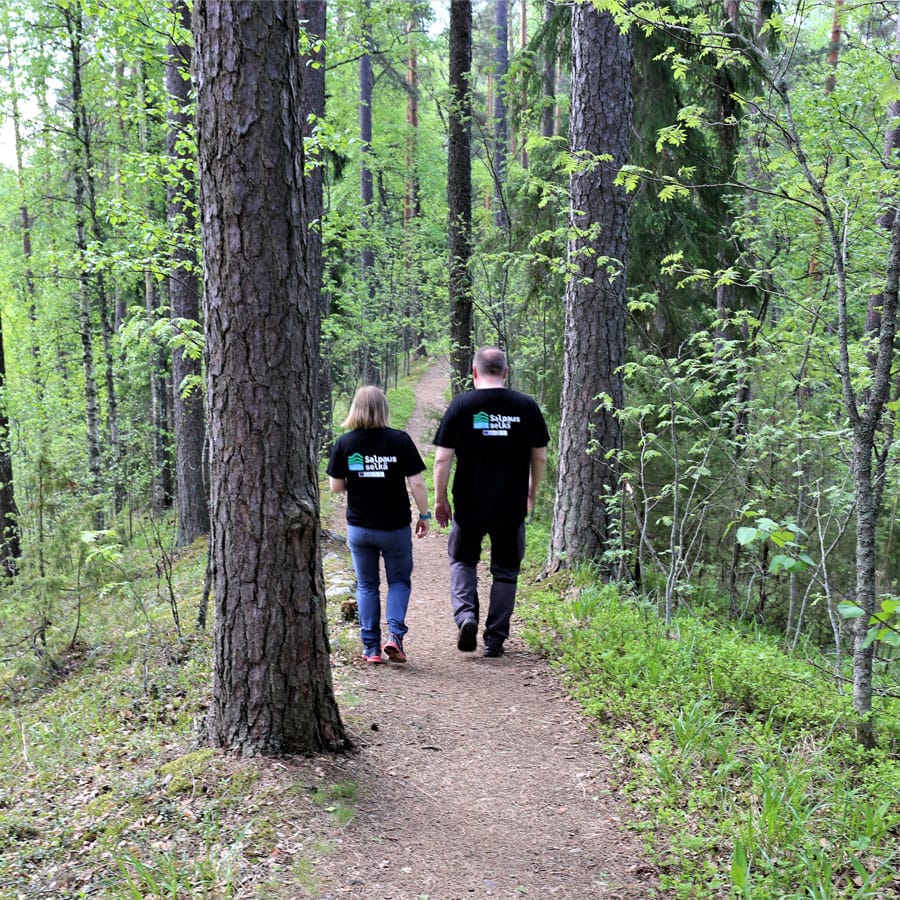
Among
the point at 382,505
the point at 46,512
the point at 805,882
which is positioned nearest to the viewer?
the point at 805,882

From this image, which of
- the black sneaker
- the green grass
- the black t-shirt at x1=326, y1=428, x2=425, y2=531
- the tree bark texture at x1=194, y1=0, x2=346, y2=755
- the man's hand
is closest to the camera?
the green grass

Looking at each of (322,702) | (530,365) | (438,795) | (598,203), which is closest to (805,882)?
(438,795)

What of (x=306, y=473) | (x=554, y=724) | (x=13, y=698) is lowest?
(x=13, y=698)

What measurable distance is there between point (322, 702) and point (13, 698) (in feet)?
16.4

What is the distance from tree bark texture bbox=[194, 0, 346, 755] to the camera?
3.27 meters

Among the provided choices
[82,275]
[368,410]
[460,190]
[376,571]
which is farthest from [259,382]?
[82,275]

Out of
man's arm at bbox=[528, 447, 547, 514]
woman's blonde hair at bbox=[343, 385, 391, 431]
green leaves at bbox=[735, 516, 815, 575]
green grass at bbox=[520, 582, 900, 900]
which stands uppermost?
woman's blonde hair at bbox=[343, 385, 391, 431]

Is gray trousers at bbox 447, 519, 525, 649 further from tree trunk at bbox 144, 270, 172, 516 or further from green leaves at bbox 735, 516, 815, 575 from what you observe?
tree trunk at bbox 144, 270, 172, 516

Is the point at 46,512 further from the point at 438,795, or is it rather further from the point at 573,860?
the point at 573,860

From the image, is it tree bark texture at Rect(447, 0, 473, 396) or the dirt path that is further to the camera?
tree bark texture at Rect(447, 0, 473, 396)

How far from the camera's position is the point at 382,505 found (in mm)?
5125

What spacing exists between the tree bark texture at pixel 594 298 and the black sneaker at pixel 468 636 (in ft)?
6.19

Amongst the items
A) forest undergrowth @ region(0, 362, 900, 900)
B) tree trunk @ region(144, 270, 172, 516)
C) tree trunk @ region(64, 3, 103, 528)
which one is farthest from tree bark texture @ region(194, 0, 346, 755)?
tree trunk @ region(144, 270, 172, 516)

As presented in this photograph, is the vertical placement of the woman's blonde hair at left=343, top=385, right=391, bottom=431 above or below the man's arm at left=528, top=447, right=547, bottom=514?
above
